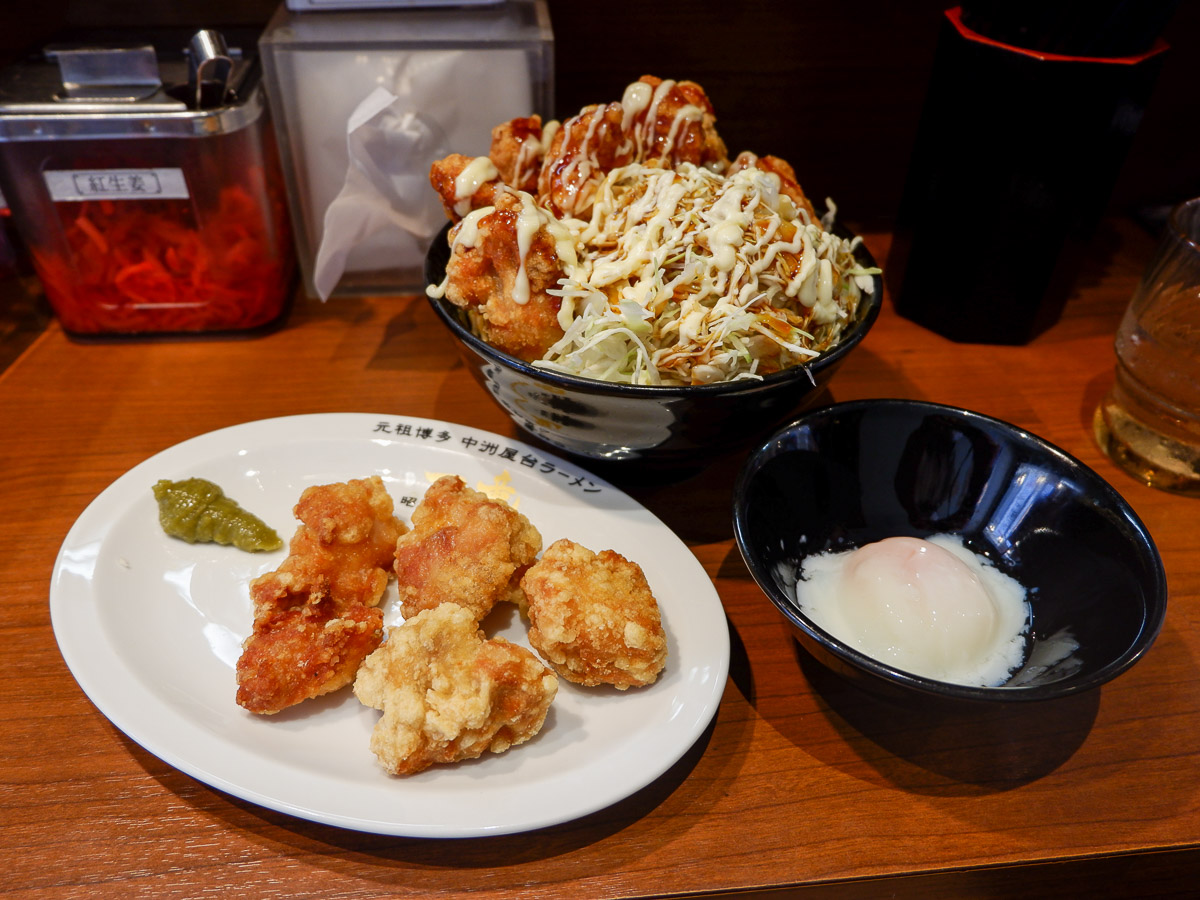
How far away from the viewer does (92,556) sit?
1.15 m

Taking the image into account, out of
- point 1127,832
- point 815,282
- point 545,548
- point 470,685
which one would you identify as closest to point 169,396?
point 545,548

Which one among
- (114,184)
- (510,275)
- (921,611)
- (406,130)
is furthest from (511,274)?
(114,184)

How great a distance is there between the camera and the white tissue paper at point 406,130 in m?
1.57

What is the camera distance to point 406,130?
1611 millimetres

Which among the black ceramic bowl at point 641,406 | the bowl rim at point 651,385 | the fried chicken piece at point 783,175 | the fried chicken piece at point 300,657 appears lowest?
the fried chicken piece at point 300,657

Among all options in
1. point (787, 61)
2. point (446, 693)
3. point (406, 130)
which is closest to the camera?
point (446, 693)

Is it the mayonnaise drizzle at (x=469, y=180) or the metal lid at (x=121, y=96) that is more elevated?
the metal lid at (x=121, y=96)

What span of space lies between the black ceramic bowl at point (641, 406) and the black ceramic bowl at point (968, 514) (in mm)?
64

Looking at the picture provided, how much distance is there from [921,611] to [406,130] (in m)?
1.29

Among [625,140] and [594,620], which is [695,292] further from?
[594,620]

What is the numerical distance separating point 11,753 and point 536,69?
4.62ft

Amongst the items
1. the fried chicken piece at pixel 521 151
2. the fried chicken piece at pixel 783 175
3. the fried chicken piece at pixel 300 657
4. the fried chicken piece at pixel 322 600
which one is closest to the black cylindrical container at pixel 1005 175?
the fried chicken piece at pixel 783 175

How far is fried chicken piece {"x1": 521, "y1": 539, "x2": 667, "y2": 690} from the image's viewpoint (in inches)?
39.9

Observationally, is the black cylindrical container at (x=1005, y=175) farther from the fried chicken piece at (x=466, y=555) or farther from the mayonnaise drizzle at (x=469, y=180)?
the fried chicken piece at (x=466, y=555)
